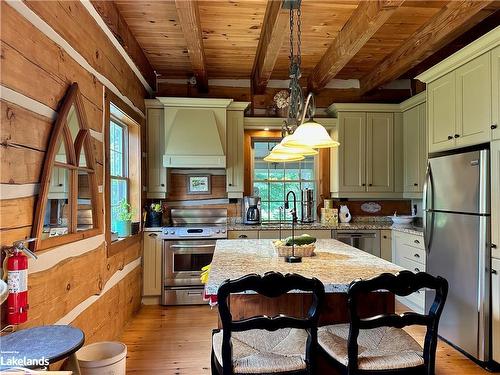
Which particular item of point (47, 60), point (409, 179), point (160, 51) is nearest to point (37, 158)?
point (47, 60)

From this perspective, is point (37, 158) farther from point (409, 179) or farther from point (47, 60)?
point (409, 179)

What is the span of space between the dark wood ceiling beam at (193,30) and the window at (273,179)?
1.34 m

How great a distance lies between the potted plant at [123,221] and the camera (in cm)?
325

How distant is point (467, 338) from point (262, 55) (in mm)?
3200

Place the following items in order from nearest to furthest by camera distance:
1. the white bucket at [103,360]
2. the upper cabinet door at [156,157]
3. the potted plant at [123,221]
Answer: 1. the white bucket at [103,360]
2. the potted plant at [123,221]
3. the upper cabinet door at [156,157]

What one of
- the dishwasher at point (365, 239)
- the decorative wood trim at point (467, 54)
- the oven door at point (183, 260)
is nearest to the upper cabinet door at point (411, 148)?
the dishwasher at point (365, 239)

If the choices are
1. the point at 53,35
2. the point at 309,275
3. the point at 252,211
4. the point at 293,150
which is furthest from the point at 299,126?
the point at 252,211

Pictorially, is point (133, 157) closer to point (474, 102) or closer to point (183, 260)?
point (183, 260)

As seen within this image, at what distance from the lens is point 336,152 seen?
4473 millimetres

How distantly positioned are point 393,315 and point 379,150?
3.43 meters

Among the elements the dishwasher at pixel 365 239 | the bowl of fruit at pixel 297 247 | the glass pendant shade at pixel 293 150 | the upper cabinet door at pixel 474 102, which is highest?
the upper cabinet door at pixel 474 102

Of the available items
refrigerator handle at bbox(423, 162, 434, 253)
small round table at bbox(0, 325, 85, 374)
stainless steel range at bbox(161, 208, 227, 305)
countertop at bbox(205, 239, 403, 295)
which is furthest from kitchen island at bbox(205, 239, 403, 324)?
stainless steel range at bbox(161, 208, 227, 305)

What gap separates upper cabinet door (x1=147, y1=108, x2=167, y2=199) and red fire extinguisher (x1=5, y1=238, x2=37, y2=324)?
2803 mm

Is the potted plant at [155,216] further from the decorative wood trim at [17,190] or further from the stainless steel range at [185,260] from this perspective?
the decorative wood trim at [17,190]
